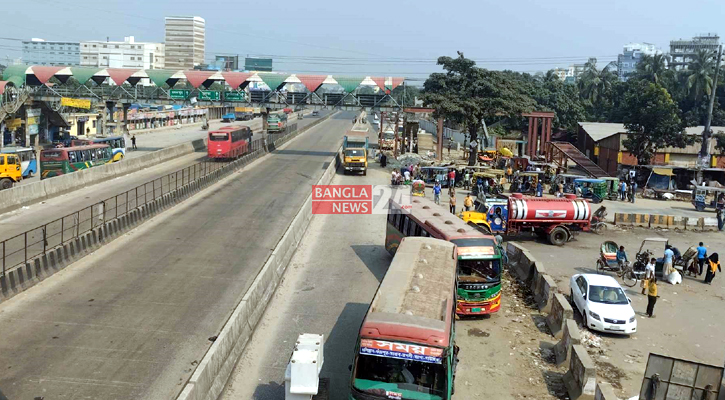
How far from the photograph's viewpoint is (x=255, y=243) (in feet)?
90.3

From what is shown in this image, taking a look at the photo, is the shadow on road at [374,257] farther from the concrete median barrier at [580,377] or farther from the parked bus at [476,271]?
the concrete median barrier at [580,377]

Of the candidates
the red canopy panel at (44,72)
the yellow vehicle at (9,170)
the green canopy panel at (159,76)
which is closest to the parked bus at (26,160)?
the yellow vehicle at (9,170)

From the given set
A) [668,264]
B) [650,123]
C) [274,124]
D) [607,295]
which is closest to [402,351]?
A: [607,295]

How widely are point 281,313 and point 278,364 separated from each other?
3945 mm

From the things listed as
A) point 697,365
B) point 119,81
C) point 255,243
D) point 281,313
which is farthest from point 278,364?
point 119,81

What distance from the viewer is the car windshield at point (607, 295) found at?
20.3 m

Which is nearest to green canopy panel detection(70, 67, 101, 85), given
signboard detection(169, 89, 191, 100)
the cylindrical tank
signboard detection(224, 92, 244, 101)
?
signboard detection(169, 89, 191, 100)

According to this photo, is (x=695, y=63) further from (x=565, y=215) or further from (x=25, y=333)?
(x=25, y=333)

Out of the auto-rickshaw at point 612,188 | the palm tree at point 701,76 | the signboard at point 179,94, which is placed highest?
the palm tree at point 701,76

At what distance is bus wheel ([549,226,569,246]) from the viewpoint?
31047 millimetres

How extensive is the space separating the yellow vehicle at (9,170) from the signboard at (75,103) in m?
26.9

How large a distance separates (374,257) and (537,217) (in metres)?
8.61

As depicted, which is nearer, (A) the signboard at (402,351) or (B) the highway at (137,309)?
(A) the signboard at (402,351)

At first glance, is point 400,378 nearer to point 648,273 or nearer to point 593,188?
point 648,273
